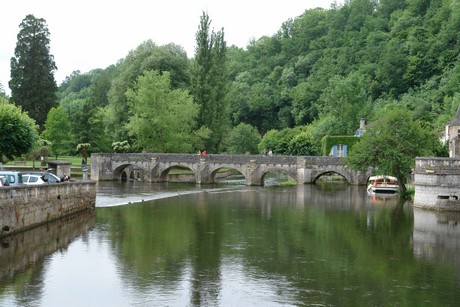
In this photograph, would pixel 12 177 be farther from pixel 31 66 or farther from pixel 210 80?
pixel 31 66

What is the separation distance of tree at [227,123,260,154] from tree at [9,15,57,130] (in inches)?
1193

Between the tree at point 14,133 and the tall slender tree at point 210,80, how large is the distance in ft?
119

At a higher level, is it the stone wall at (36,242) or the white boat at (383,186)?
the white boat at (383,186)

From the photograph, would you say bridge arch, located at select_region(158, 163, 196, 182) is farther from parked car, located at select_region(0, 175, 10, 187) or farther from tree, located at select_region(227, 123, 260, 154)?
parked car, located at select_region(0, 175, 10, 187)

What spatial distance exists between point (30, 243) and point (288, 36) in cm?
14129

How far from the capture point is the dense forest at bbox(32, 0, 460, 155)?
85.2 metres

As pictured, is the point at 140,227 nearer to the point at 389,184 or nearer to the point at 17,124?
the point at 17,124

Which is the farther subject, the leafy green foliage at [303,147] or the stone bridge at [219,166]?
the leafy green foliage at [303,147]

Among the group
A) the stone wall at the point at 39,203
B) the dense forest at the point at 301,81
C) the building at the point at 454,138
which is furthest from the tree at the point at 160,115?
the stone wall at the point at 39,203

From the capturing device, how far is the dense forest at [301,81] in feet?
280

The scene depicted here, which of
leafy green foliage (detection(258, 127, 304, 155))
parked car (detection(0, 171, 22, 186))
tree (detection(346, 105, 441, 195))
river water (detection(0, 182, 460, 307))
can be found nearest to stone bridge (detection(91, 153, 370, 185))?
tree (detection(346, 105, 441, 195))

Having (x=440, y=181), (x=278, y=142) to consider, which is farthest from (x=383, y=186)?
(x=278, y=142)

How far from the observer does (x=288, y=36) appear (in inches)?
6501

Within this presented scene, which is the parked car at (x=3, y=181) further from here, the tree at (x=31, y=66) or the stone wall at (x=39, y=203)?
the tree at (x=31, y=66)
